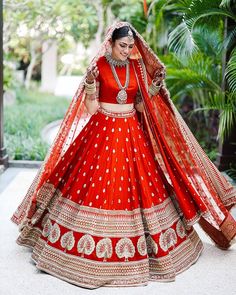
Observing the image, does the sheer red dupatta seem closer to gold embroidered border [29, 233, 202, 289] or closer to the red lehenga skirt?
the red lehenga skirt

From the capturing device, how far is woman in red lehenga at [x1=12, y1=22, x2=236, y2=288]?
3760 mm

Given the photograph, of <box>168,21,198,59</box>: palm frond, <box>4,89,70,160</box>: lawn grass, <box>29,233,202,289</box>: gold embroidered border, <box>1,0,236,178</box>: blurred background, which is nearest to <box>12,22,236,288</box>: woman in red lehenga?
<box>29,233,202,289</box>: gold embroidered border

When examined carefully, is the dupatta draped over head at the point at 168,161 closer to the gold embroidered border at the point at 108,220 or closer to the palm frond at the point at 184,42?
the gold embroidered border at the point at 108,220

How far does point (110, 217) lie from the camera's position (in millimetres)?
3807

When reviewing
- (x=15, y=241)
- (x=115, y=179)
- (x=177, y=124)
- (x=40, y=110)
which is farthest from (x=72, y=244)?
(x=40, y=110)

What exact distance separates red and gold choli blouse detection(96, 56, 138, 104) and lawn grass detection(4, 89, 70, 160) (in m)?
3.54

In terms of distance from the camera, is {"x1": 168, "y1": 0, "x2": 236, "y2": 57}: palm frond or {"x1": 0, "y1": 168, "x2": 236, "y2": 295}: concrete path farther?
{"x1": 168, "y1": 0, "x2": 236, "y2": 57}: palm frond

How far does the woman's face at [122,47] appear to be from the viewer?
12.9ft

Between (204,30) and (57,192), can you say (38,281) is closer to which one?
(57,192)

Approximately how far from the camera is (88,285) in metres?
3.63

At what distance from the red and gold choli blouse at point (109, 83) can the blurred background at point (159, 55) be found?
1573 millimetres

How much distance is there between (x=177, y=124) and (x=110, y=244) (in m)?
1.02

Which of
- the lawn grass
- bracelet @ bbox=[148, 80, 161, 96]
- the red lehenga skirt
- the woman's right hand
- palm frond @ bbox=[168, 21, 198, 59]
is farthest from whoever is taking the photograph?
the lawn grass

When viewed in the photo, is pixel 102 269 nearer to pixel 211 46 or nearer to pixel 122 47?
pixel 122 47
